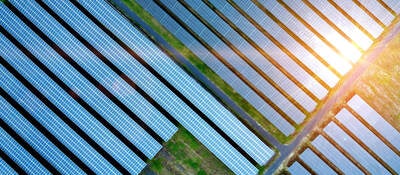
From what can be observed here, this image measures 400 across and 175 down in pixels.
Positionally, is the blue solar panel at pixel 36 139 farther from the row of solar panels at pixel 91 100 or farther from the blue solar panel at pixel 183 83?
the blue solar panel at pixel 183 83

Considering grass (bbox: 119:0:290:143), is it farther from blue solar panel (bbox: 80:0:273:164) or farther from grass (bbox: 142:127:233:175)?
grass (bbox: 142:127:233:175)

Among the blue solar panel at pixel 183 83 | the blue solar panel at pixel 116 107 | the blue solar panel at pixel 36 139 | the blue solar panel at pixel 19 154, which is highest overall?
the blue solar panel at pixel 183 83

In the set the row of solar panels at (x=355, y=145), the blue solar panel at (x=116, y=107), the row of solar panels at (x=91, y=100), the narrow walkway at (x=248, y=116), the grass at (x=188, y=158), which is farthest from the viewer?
the narrow walkway at (x=248, y=116)

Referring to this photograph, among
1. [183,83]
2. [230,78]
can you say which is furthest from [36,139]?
[230,78]

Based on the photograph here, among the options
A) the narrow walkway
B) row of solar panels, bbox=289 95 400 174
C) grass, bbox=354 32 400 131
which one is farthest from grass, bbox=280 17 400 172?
row of solar panels, bbox=289 95 400 174

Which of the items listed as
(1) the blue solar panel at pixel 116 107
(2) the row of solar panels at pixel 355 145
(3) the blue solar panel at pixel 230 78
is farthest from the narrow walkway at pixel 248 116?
(1) the blue solar panel at pixel 116 107

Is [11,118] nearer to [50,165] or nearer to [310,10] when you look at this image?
[50,165]

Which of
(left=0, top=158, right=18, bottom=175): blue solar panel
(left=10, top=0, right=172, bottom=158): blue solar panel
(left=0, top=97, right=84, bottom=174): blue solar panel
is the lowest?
(left=0, top=158, right=18, bottom=175): blue solar panel
